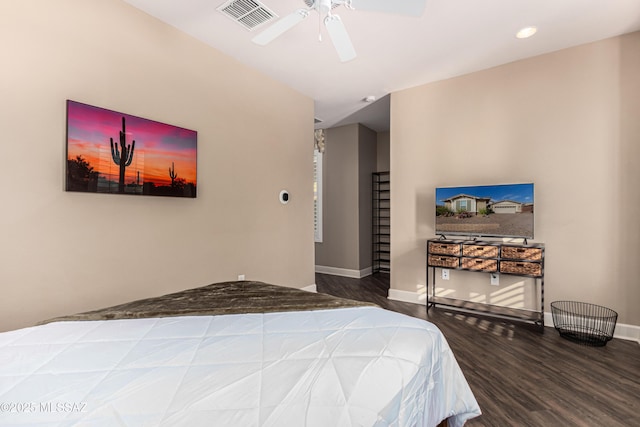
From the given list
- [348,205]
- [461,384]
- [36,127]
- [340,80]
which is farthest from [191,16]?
[348,205]

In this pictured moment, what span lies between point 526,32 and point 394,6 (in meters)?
1.75

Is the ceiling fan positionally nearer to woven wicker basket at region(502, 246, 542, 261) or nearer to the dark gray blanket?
the dark gray blanket

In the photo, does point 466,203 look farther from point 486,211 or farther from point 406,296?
point 406,296

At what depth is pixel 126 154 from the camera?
232 cm

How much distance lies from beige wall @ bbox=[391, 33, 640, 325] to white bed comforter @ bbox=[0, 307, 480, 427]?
8.51ft

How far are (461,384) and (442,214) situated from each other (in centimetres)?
251

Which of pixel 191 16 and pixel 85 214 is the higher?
pixel 191 16

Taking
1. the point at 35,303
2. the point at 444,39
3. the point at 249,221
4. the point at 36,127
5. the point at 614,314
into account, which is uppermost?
the point at 444,39

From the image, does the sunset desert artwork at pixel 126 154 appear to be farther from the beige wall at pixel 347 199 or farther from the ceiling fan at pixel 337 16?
the beige wall at pixel 347 199

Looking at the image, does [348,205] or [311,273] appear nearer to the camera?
[311,273]

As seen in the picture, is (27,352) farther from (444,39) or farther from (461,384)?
(444,39)

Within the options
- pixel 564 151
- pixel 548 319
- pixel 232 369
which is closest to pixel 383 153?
pixel 564 151

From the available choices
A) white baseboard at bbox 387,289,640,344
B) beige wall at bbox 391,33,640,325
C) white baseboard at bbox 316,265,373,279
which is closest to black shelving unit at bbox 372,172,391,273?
white baseboard at bbox 316,265,373,279

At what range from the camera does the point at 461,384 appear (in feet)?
4.59
